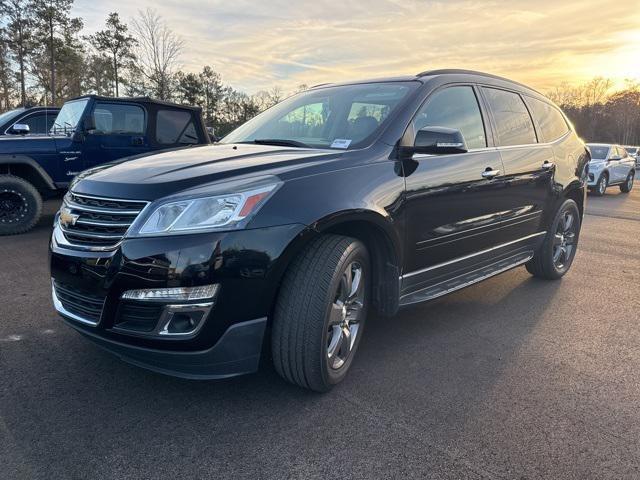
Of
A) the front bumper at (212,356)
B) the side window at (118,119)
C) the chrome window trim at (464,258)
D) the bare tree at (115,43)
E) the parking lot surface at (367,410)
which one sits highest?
the bare tree at (115,43)

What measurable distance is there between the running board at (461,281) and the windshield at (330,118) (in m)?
1.04

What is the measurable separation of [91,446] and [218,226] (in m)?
1.11

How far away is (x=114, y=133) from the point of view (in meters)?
7.17

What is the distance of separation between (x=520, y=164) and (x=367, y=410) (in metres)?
2.51

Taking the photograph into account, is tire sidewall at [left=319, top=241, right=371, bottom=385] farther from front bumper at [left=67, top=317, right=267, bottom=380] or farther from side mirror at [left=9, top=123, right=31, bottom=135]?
side mirror at [left=9, top=123, right=31, bottom=135]

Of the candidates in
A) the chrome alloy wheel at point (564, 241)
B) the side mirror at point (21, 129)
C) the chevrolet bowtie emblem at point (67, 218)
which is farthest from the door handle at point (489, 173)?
the side mirror at point (21, 129)

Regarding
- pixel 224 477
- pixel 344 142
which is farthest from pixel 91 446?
pixel 344 142

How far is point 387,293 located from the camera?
2945 millimetres

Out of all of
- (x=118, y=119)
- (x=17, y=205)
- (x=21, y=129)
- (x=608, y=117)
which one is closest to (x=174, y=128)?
(x=118, y=119)

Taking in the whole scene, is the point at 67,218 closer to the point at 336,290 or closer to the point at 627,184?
the point at 336,290

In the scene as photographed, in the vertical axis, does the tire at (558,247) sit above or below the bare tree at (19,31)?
below

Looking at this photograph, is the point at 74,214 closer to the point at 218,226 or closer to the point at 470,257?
the point at 218,226

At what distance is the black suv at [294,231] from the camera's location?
7.06ft

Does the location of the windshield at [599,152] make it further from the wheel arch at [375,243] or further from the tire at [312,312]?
the tire at [312,312]
